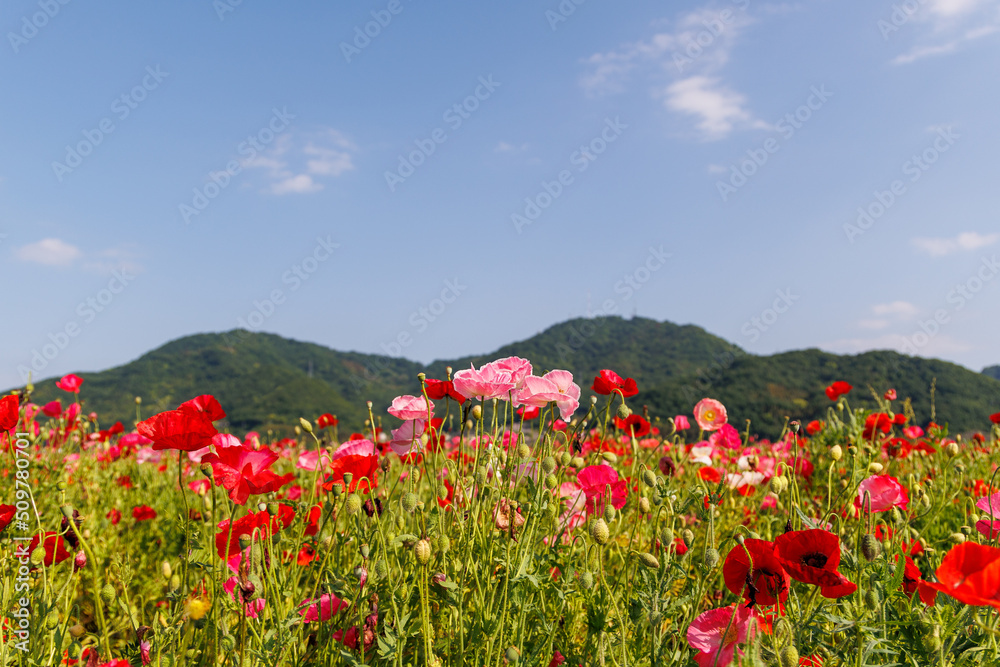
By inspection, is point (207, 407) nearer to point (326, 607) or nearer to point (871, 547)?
point (326, 607)

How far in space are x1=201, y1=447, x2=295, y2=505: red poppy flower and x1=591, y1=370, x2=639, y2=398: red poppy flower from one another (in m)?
1.02

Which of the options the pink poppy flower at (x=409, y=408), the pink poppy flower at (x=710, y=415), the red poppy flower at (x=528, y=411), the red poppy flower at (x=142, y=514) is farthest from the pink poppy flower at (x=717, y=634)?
the red poppy flower at (x=142, y=514)

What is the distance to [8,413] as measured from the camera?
1.51 m

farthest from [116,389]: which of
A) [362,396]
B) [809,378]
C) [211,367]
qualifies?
[809,378]

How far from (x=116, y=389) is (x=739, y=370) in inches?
2957

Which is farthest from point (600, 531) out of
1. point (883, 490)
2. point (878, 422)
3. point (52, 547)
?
point (878, 422)

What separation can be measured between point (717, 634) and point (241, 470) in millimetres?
1136

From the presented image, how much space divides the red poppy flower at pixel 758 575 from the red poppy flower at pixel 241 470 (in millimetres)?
1074

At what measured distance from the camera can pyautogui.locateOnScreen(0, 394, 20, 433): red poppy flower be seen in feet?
4.87

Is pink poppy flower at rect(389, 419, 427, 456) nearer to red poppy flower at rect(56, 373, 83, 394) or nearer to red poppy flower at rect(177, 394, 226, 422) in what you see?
red poppy flower at rect(177, 394, 226, 422)

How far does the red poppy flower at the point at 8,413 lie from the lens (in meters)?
1.49

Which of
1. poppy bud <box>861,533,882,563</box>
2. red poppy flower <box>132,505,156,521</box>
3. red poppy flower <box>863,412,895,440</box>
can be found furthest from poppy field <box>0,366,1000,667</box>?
red poppy flower <box>863,412,895,440</box>

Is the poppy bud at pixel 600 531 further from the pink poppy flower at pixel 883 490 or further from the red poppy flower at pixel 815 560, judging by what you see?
the pink poppy flower at pixel 883 490

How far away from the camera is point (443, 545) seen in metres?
1.29
